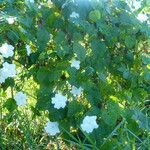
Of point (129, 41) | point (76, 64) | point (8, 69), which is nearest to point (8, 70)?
point (8, 69)

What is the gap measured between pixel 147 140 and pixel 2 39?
758 millimetres

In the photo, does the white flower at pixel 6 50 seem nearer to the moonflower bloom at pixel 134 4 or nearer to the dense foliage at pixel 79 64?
the dense foliage at pixel 79 64

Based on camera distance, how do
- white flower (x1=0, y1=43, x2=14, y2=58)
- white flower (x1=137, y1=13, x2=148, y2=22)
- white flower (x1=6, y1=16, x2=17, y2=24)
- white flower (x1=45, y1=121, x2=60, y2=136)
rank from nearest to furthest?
white flower (x1=6, y1=16, x2=17, y2=24) → white flower (x1=0, y1=43, x2=14, y2=58) → white flower (x1=45, y1=121, x2=60, y2=136) → white flower (x1=137, y1=13, x2=148, y2=22)

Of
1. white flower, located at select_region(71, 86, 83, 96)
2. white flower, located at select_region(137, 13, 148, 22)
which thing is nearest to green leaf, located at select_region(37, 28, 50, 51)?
white flower, located at select_region(71, 86, 83, 96)

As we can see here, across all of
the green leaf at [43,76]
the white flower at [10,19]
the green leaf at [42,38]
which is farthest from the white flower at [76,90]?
the white flower at [10,19]

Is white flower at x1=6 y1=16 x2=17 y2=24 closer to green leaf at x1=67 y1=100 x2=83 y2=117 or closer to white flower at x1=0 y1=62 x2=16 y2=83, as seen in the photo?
white flower at x1=0 y1=62 x2=16 y2=83

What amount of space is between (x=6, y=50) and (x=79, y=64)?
327 mm

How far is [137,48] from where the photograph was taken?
219 centimetres

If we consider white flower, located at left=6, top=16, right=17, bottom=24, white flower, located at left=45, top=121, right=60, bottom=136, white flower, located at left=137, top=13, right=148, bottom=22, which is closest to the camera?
white flower, located at left=6, top=16, right=17, bottom=24

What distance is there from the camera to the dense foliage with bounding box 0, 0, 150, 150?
183 cm

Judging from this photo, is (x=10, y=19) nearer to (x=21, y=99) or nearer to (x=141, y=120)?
(x=21, y=99)

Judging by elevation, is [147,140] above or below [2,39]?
below

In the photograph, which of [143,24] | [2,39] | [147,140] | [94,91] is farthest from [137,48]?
[2,39]

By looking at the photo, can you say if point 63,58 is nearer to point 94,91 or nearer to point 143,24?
point 94,91
